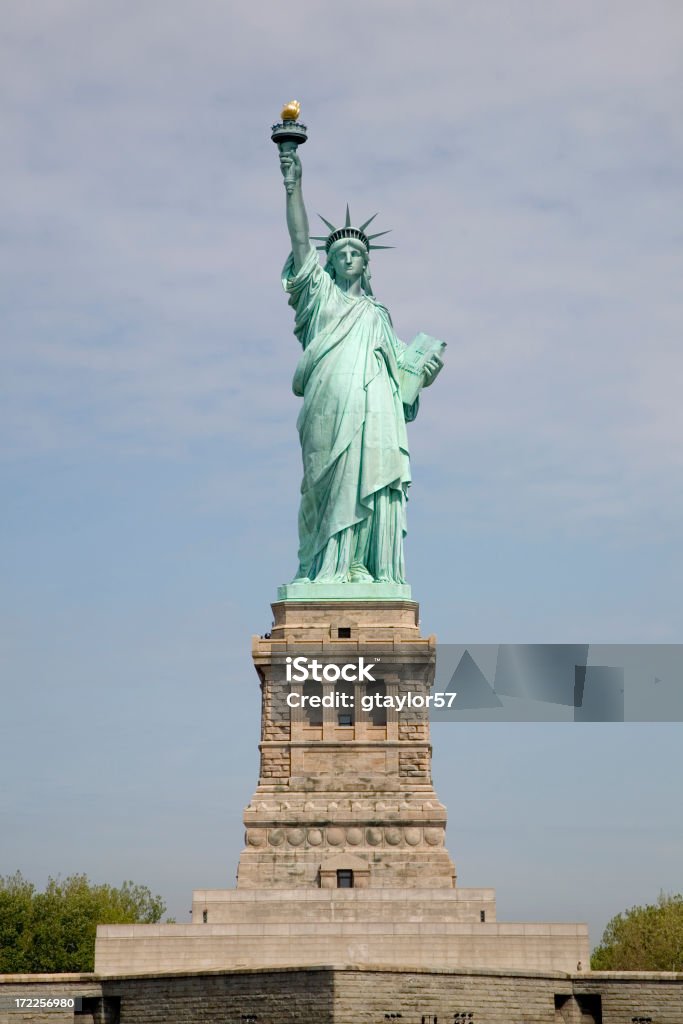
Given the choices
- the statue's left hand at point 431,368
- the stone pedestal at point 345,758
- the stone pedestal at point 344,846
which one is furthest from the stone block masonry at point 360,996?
the statue's left hand at point 431,368

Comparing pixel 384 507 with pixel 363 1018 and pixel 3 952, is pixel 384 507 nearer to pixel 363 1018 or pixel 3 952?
pixel 363 1018

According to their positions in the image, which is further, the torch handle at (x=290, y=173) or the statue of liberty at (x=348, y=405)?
the torch handle at (x=290, y=173)

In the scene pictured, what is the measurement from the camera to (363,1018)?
99.7 feet

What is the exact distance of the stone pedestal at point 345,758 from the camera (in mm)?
34750

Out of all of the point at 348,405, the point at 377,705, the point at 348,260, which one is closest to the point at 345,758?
the point at 377,705

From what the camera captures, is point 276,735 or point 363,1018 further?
point 276,735

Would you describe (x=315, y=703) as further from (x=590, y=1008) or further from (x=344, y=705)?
(x=590, y=1008)

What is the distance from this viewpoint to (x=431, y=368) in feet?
130

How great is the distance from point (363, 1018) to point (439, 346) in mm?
15318

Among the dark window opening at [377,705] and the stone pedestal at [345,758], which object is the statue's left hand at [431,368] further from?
the dark window opening at [377,705]

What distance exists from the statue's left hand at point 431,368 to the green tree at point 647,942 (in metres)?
15.6

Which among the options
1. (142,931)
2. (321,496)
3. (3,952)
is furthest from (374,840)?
(3,952)

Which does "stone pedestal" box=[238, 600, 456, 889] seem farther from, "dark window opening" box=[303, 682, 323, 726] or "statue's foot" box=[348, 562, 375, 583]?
"statue's foot" box=[348, 562, 375, 583]

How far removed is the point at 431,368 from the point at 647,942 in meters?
17.5
